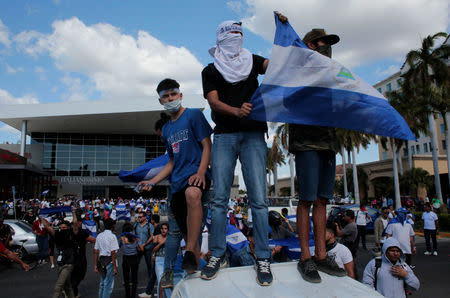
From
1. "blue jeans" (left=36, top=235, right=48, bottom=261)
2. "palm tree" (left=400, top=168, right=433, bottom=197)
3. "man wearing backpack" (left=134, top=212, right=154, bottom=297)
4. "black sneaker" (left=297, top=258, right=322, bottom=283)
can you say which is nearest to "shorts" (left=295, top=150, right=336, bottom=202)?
"black sneaker" (left=297, top=258, right=322, bottom=283)

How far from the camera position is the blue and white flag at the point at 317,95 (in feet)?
9.53

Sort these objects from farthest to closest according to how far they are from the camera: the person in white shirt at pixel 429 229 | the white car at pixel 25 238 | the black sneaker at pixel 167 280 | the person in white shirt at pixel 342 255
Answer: the white car at pixel 25 238 → the person in white shirt at pixel 429 229 → the person in white shirt at pixel 342 255 → the black sneaker at pixel 167 280

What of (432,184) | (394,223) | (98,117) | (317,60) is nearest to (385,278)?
(317,60)

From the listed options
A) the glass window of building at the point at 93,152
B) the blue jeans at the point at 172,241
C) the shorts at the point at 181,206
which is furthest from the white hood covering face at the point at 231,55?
the glass window of building at the point at 93,152

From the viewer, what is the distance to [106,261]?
8.09m

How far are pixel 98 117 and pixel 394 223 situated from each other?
45.8 m

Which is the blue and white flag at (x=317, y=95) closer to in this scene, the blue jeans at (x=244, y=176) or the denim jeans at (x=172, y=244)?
the blue jeans at (x=244, y=176)

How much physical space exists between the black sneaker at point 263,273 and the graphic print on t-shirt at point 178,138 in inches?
49.3

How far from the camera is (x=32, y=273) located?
11625 millimetres

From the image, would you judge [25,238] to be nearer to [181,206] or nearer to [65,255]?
[65,255]

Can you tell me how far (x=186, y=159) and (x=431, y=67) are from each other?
95.8ft

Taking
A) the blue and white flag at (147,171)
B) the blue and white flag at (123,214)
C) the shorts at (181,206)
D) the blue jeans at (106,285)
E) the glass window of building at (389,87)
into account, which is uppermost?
the glass window of building at (389,87)

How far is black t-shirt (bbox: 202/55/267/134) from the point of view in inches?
116

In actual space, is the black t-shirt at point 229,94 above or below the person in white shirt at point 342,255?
above
